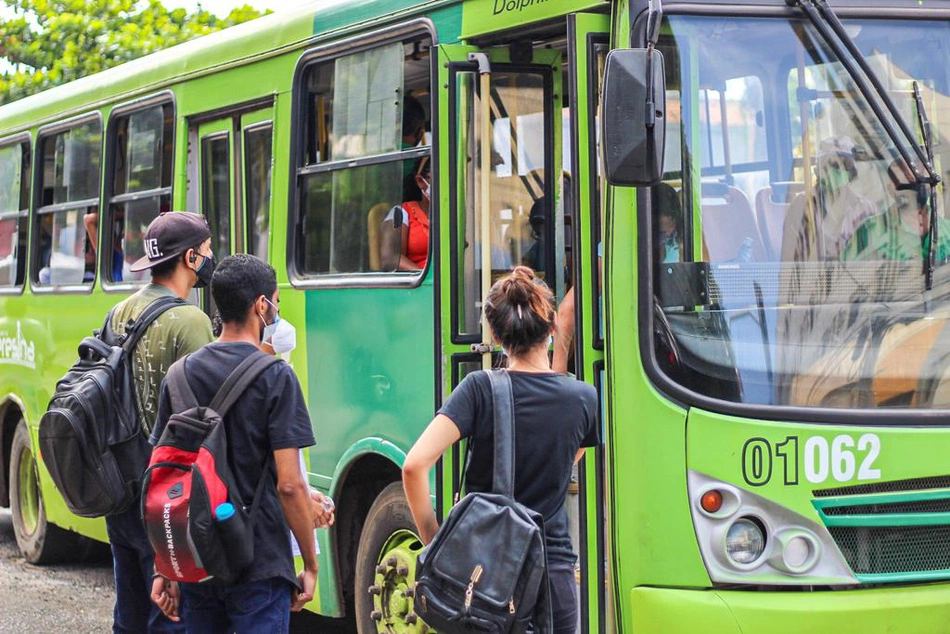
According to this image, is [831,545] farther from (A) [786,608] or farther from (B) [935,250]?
(B) [935,250]

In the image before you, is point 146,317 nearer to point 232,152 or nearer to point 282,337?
point 282,337

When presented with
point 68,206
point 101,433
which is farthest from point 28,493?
point 101,433

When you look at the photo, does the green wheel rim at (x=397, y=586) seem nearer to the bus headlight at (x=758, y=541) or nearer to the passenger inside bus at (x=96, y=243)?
the bus headlight at (x=758, y=541)

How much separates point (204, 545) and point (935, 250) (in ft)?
8.15

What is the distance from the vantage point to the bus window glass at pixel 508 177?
18.5ft

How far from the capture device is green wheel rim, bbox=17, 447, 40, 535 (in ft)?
33.2

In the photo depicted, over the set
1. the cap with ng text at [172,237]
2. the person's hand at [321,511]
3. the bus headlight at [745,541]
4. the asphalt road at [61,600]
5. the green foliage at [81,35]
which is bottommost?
the asphalt road at [61,600]

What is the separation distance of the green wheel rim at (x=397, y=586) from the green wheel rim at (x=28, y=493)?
4.58 meters

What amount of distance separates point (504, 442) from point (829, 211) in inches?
56.5

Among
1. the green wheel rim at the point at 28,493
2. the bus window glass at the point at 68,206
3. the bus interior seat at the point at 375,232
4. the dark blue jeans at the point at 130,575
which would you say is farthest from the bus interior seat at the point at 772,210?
the green wheel rim at the point at 28,493

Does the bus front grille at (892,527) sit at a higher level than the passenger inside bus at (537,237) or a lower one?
lower

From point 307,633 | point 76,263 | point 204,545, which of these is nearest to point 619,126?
point 204,545

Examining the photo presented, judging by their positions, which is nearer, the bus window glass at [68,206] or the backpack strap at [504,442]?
the backpack strap at [504,442]

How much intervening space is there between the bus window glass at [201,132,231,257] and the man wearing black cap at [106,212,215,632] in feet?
8.35
